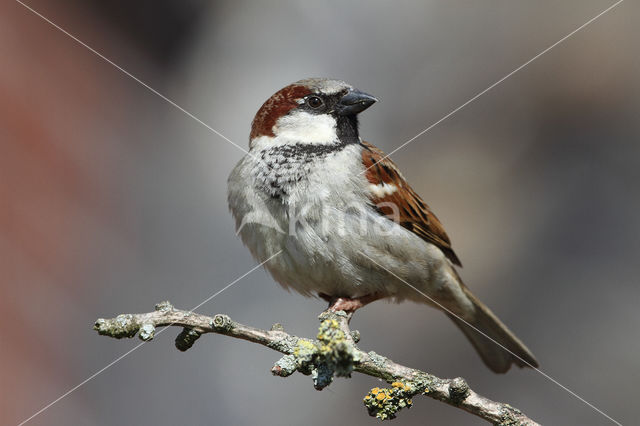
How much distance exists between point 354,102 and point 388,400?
4.26ft

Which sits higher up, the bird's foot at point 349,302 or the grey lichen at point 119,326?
the grey lichen at point 119,326

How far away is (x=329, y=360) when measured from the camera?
144 cm

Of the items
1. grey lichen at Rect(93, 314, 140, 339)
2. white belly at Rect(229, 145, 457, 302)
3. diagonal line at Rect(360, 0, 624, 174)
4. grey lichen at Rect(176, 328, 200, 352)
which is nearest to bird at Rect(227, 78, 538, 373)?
white belly at Rect(229, 145, 457, 302)

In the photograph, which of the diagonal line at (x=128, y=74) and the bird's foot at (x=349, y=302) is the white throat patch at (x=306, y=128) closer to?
the bird's foot at (x=349, y=302)

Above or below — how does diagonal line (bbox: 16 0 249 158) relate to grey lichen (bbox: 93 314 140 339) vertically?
above

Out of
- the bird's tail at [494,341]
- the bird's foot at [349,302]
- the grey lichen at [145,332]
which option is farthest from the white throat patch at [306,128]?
the grey lichen at [145,332]

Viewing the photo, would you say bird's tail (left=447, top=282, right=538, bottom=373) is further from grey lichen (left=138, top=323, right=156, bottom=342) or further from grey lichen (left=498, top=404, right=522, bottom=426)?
grey lichen (left=138, top=323, right=156, bottom=342)

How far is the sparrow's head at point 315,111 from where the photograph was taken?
251cm

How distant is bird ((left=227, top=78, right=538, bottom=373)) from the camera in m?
2.22

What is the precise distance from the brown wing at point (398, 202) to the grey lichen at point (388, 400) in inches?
37.6

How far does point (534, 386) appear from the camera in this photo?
3574mm

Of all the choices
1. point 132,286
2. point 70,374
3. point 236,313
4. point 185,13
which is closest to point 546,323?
point 236,313

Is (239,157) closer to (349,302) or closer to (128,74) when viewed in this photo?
(128,74)

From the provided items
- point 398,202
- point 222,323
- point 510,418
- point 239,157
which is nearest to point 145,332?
point 222,323
